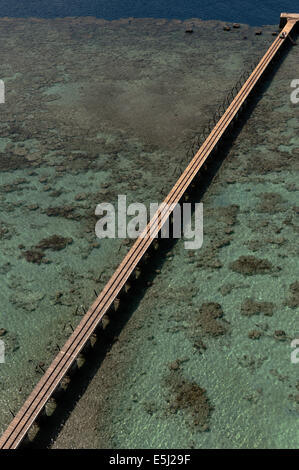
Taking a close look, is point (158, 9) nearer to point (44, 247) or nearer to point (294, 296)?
point (44, 247)

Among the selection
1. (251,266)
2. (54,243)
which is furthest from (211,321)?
(54,243)

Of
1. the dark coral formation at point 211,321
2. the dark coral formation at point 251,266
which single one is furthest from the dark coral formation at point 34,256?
the dark coral formation at point 251,266

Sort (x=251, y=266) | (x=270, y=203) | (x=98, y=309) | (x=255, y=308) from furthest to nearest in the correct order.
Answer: (x=270, y=203), (x=251, y=266), (x=255, y=308), (x=98, y=309)

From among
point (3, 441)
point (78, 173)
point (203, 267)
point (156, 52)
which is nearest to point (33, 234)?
point (78, 173)

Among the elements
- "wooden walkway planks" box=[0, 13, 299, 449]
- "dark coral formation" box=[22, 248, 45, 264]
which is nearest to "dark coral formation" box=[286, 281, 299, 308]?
"wooden walkway planks" box=[0, 13, 299, 449]

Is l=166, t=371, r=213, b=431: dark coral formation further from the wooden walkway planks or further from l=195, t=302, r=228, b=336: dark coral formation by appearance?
the wooden walkway planks

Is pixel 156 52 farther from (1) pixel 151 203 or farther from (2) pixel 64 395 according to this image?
(2) pixel 64 395
